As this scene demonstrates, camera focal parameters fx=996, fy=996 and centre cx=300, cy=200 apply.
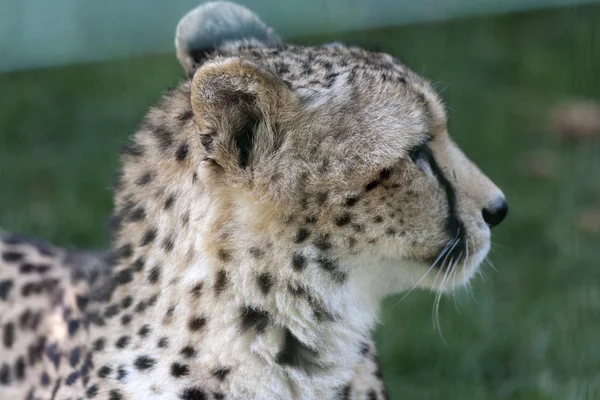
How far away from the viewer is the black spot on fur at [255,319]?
1873 mm

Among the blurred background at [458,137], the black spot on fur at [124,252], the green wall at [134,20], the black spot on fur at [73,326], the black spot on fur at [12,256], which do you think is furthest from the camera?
the blurred background at [458,137]

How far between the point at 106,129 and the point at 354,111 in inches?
110

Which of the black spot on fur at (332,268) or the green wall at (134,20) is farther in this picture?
the green wall at (134,20)

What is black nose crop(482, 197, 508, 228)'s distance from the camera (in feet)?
6.40

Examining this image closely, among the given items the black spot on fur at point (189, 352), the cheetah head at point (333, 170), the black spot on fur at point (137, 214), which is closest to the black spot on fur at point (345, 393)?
the cheetah head at point (333, 170)

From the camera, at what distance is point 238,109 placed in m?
1.77

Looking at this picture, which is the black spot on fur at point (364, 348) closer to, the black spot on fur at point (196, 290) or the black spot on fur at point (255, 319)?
the black spot on fur at point (255, 319)

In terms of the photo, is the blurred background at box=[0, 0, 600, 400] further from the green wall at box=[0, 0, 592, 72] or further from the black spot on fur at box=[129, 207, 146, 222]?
the black spot on fur at box=[129, 207, 146, 222]

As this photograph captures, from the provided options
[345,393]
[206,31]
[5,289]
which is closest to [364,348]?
[345,393]

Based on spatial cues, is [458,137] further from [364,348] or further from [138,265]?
[138,265]

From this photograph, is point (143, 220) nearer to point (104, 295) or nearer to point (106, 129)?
point (104, 295)

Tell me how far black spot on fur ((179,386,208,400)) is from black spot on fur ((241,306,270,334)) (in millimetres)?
145

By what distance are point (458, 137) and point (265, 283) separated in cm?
279

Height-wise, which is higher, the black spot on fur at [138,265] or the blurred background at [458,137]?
the black spot on fur at [138,265]
